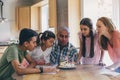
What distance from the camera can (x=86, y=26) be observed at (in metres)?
2.92

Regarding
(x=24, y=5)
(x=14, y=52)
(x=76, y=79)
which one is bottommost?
(x=76, y=79)

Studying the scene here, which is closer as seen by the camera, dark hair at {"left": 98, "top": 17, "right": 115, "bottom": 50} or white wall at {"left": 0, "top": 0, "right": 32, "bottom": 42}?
dark hair at {"left": 98, "top": 17, "right": 115, "bottom": 50}

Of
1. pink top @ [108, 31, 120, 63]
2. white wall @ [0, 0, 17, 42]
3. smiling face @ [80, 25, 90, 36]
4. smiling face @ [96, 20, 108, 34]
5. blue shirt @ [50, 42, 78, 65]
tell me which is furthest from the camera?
white wall @ [0, 0, 17, 42]

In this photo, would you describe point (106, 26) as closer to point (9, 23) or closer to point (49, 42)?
point (49, 42)

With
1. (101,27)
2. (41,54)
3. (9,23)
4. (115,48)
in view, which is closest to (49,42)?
(41,54)

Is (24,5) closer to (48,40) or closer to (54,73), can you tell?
(48,40)

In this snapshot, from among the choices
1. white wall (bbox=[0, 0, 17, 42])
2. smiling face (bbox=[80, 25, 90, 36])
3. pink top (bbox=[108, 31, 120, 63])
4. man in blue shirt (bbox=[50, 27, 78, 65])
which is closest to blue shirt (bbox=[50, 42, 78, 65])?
man in blue shirt (bbox=[50, 27, 78, 65])

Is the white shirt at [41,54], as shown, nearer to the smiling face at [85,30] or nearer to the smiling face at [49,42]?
the smiling face at [49,42]

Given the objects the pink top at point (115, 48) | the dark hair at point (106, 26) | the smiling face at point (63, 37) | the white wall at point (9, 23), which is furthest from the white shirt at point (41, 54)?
the white wall at point (9, 23)

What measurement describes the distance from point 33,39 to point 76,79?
0.69 m

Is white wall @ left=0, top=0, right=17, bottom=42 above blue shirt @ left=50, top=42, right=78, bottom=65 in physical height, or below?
above

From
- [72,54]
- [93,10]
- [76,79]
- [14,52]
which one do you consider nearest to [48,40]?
[72,54]

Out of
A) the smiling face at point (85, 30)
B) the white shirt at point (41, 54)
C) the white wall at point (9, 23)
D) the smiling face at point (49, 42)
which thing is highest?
the white wall at point (9, 23)

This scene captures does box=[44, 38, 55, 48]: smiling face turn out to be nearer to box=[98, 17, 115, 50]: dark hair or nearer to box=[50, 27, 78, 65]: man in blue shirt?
box=[50, 27, 78, 65]: man in blue shirt
